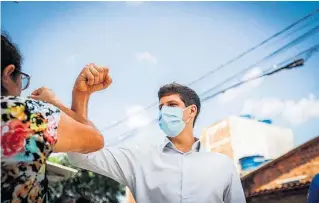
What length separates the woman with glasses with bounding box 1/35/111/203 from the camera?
37.3 inches

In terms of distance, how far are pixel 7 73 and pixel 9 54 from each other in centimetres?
8

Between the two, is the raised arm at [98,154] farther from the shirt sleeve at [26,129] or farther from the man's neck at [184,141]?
the man's neck at [184,141]

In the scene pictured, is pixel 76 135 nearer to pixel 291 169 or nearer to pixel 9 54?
pixel 9 54

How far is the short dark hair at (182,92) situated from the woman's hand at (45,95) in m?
1.34

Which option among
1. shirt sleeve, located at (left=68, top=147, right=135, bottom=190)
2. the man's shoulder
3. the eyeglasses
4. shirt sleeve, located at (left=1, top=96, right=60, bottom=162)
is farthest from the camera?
the man's shoulder

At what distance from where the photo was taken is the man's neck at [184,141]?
245cm

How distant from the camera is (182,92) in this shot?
2.74 metres

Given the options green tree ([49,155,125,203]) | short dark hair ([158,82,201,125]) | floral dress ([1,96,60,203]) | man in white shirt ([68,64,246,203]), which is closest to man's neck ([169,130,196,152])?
man in white shirt ([68,64,246,203])

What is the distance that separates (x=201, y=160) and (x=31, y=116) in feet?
4.92

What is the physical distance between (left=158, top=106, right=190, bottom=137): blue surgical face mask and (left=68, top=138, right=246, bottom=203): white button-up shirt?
0.30m

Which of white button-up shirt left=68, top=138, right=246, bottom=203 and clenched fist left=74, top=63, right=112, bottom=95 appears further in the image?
white button-up shirt left=68, top=138, right=246, bottom=203

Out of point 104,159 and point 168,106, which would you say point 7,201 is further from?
point 168,106

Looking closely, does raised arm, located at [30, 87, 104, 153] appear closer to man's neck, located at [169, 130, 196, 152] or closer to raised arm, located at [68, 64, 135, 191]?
raised arm, located at [68, 64, 135, 191]

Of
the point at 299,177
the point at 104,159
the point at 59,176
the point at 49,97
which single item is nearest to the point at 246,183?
the point at 299,177
